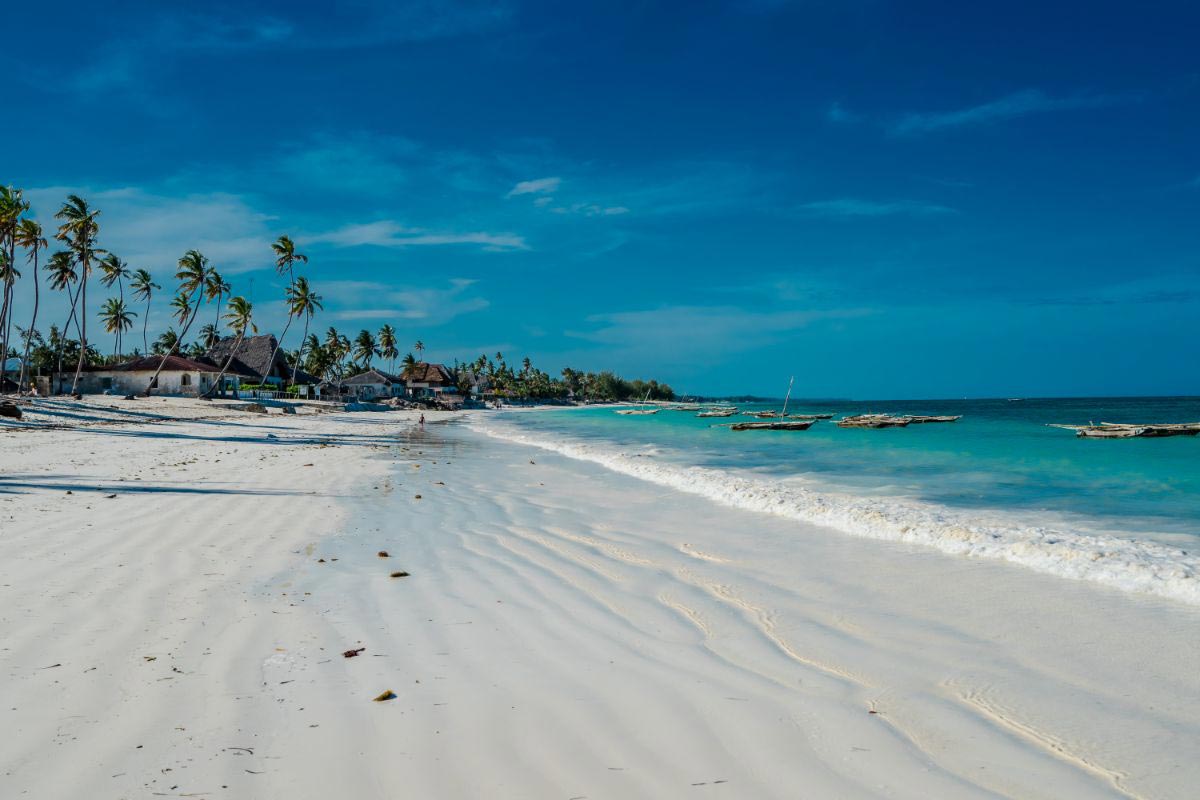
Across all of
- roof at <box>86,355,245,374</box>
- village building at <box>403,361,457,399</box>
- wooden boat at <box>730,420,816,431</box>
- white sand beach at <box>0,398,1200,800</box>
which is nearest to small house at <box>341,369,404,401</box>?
village building at <box>403,361,457,399</box>

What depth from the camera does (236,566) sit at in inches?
232

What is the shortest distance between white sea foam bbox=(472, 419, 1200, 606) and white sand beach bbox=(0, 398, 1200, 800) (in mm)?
461

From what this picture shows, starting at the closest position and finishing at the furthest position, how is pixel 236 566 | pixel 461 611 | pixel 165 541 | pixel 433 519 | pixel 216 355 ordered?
1. pixel 461 611
2. pixel 236 566
3. pixel 165 541
4. pixel 433 519
5. pixel 216 355

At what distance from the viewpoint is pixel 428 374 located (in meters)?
97.5

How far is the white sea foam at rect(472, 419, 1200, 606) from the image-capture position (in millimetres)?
6453

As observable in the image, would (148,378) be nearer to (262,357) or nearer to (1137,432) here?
(262,357)

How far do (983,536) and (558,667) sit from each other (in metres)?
6.52

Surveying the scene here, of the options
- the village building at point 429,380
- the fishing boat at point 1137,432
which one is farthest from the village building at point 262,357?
the fishing boat at point 1137,432

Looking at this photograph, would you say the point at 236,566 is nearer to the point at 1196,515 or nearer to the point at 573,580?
the point at 573,580

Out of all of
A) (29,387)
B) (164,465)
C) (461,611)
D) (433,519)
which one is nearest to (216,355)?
(29,387)

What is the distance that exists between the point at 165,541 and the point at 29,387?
2459 inches

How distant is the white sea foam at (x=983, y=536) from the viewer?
6.45 m

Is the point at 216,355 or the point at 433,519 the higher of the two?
the point at 216,355

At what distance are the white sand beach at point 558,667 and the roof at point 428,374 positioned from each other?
298 feet
